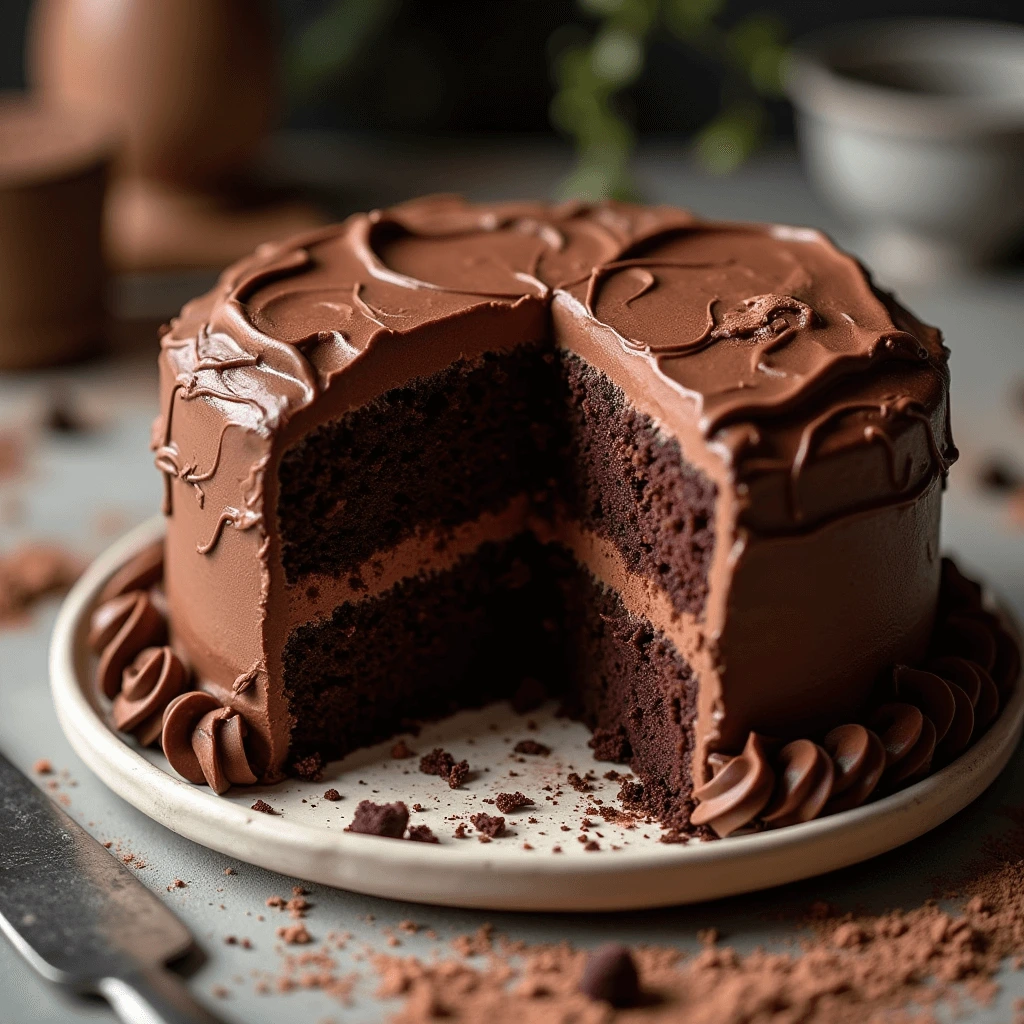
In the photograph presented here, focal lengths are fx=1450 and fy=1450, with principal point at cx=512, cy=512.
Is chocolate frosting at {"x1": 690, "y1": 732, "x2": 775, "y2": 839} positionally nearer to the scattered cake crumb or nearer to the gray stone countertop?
the gray stone countertop

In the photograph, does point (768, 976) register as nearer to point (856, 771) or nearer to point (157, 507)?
point (856, 771)

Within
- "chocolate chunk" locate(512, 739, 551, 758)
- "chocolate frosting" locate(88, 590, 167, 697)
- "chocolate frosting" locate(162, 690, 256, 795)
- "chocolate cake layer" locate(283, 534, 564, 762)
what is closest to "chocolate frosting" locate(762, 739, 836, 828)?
"chocolate chunk" locate(512, 739, 551, 758)

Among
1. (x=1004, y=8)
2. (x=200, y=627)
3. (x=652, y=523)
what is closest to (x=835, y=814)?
(x=652, y=523)

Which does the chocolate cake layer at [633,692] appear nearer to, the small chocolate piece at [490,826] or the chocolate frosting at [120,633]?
the small chocolate piece at [490,826]

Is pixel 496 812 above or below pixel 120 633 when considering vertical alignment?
below

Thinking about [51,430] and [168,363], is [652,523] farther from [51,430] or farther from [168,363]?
[51,430]

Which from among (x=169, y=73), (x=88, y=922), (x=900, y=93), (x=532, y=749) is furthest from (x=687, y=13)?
(x=88, y=922)
